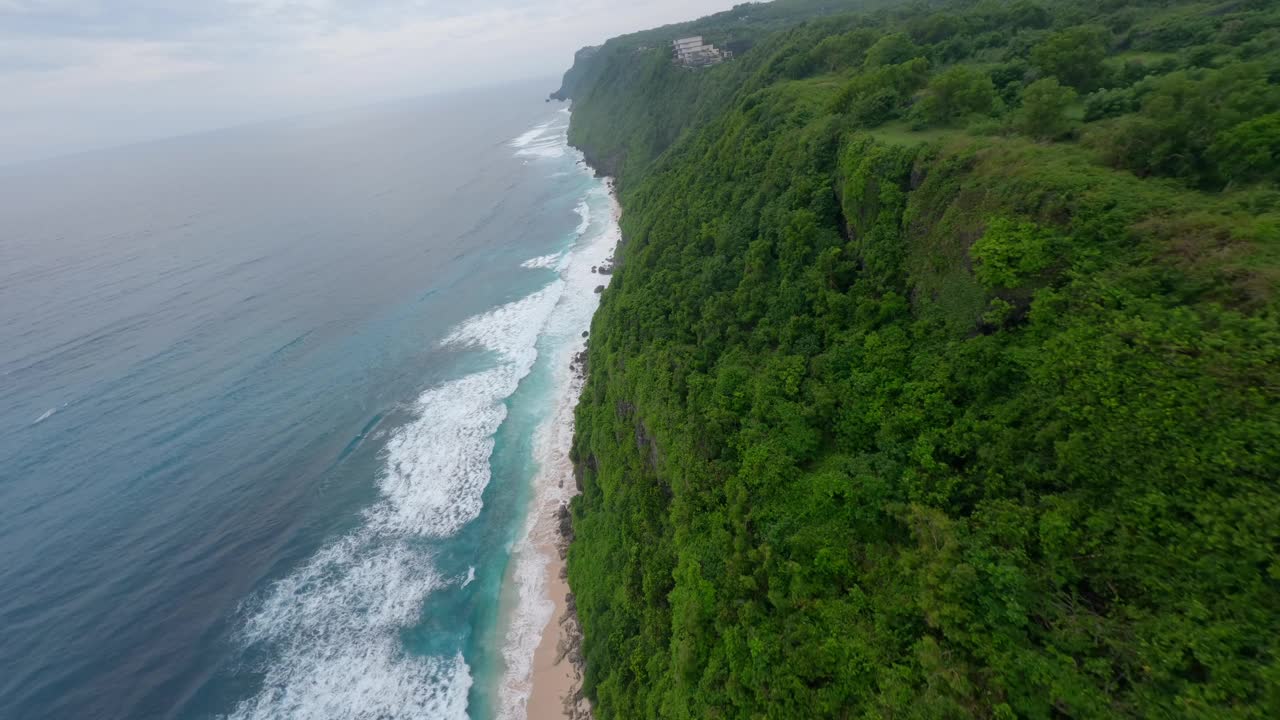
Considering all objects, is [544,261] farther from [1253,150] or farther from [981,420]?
[1253,150]

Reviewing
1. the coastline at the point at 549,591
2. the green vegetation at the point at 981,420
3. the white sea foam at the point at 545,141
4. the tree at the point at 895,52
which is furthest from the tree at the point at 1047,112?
the white sea foam at the point at 545,141

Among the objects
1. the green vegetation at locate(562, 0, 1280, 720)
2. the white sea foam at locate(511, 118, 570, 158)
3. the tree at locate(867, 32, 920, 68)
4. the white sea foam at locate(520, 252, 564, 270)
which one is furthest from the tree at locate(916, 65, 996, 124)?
the white sea foam at locate(511, 118, 570, 158)

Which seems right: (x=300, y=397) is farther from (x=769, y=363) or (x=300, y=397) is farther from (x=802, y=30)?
(x=802, y=30)

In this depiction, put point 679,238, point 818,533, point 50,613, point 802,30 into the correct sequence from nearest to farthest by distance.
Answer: point 818,533 < point 50,613 < point 679,238 < point 802,30

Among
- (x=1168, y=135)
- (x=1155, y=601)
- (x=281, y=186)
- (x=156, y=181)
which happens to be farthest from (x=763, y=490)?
(x=156, y=181)

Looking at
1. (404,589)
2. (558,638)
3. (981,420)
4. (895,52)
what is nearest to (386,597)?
(404,589)

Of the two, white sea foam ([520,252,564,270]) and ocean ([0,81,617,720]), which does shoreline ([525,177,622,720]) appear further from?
white sea foam ([520,252,564,270])
